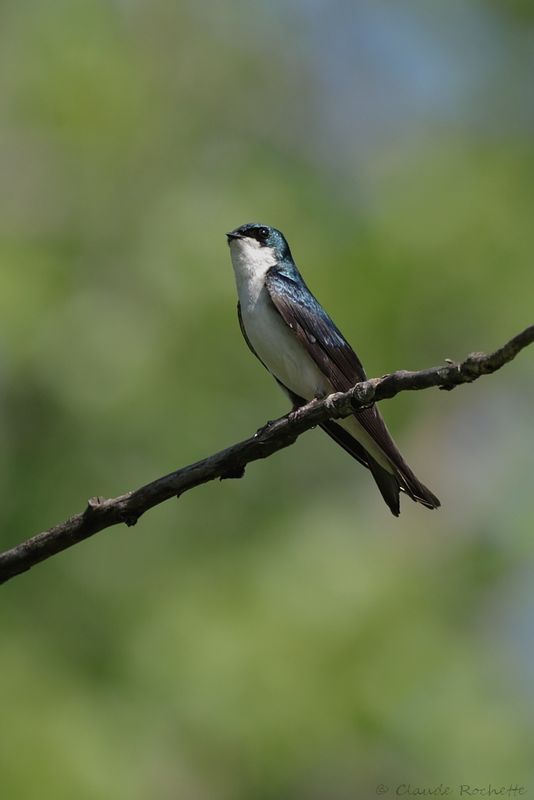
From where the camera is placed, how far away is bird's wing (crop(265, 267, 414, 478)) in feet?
14.2

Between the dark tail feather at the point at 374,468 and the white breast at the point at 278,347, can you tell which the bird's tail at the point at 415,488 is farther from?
the white breast at the point at 278,347

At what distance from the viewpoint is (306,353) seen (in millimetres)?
4406

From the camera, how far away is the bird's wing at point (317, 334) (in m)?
4.34

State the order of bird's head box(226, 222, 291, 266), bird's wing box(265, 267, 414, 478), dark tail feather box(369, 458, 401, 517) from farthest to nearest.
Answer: bird's head box(226, 222, 291, 266)
bird's wing box(265, 267, 414, 478)
dark tail feather box(369, 458, 401, 517)

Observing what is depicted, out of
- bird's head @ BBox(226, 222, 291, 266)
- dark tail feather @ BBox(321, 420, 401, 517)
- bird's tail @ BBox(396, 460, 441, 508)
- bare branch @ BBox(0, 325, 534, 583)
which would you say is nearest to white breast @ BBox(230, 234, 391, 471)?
dark tail feather @ BBox(321, 420, 401, 517)

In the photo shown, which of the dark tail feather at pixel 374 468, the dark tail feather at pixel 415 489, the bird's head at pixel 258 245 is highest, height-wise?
the bird's head at pixel 258 245

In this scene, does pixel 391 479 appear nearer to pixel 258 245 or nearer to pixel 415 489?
pixel 415 489

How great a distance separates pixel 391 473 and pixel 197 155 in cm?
367

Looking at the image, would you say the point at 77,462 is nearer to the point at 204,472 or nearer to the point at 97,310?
the point at 97,310

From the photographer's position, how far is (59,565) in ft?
19.2

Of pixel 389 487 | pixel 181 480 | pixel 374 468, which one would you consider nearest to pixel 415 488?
pixel 389 487

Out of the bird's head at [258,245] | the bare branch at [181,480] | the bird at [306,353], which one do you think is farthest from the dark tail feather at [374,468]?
the bare branch at [181,480]

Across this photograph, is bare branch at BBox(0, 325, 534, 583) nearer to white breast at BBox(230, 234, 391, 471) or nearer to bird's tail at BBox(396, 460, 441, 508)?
bird's tail at BBox(396, 460, 441, 508)

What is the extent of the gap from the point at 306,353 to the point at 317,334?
83 millimetres
